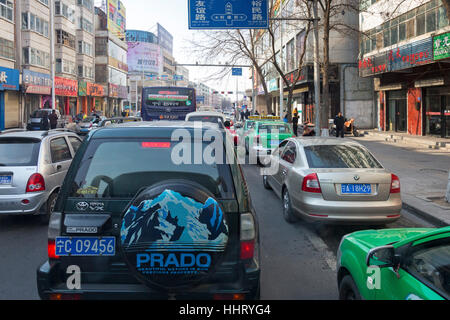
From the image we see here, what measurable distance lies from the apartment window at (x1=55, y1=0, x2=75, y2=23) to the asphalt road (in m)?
42.6

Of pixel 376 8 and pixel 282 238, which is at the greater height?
pixel 376 8

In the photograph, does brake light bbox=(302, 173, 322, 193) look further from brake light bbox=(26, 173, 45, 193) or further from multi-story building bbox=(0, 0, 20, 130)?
multi-story building bbox=(0, 0, 20, 130)

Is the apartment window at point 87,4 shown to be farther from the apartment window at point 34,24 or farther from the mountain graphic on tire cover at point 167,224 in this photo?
the mountain graphic on tire cover at point 167,224

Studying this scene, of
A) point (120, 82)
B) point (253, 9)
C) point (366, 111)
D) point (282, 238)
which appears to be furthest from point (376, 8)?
point (120, 82)

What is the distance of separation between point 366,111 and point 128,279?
110 ft

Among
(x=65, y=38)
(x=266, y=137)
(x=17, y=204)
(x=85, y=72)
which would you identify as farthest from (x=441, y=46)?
(x=85, y=72)

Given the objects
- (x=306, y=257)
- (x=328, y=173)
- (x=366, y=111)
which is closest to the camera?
(x=306, y=257)

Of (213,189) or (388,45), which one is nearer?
(213,189)

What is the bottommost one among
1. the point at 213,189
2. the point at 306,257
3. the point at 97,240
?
the point at 306,257

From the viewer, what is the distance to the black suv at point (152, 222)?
2869 mm

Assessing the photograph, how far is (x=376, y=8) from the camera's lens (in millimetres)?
27203

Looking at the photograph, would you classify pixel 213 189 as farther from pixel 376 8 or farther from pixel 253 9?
pixel 376 8

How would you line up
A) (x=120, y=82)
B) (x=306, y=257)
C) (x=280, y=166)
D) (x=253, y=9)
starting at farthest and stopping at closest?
(x=120, y=82) → (x=253, y=9) → (x=280, y=166) → (x=306, y=257)

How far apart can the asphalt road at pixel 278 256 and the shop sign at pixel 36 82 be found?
3103 cm
